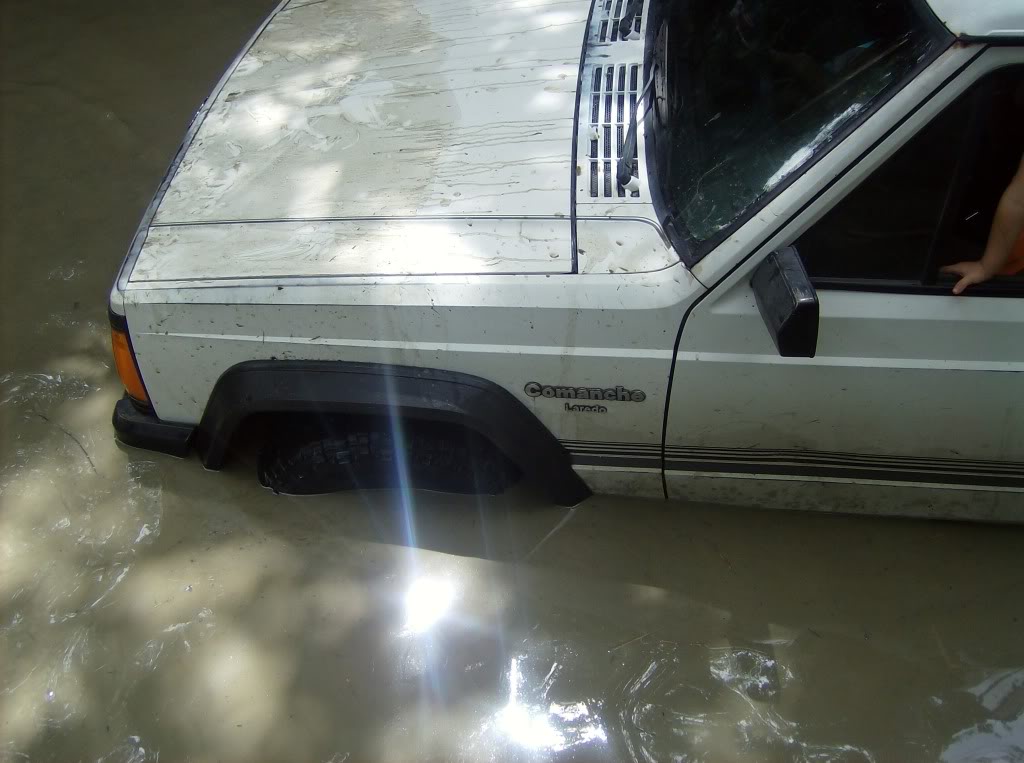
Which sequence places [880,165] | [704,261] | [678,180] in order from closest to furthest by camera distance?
[880,165], [704,261], [678,180]

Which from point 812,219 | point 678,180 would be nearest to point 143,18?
point 678,180

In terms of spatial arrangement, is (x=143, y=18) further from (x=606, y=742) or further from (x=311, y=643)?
(x=606, y=742)

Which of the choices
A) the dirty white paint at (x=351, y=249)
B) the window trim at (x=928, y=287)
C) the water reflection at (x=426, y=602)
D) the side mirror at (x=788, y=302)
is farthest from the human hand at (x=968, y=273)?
the water reflection at (x=426, y=602)

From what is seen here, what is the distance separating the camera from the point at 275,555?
8.59ft

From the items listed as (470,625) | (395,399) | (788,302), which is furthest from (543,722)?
(788,302)

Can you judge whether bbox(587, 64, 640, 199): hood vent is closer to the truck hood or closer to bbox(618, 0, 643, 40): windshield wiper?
the truck hood

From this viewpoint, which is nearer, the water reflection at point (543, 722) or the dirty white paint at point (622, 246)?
the dirty white paint at point (622, 246)

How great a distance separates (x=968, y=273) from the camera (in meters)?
1.96

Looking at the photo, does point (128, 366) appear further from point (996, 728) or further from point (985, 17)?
point (996, 728)

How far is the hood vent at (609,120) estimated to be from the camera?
7.19ft

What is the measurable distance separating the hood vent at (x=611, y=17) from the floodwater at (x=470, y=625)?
4.80 ft

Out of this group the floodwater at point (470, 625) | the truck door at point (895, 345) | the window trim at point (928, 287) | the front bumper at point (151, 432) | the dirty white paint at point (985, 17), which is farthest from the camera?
the front bumper at point (151, 432)

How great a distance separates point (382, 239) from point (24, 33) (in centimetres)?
447

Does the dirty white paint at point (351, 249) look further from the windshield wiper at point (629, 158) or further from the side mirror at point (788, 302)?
the side mirror at point (788, 302)
